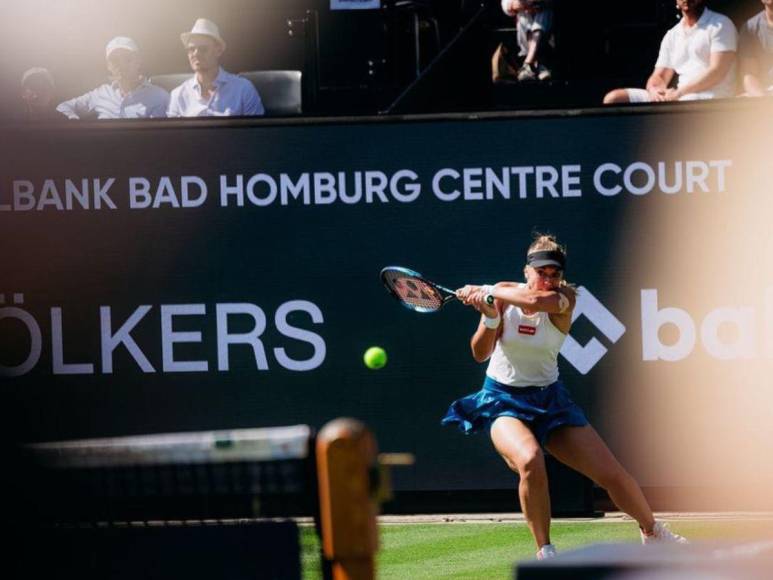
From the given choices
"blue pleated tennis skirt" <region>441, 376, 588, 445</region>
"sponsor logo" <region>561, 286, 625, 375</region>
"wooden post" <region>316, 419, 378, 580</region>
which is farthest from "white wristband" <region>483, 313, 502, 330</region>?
"wooden post" <region>316, 419, 378, 580</region>

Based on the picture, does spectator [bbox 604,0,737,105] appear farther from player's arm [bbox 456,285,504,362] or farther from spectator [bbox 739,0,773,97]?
player's arm [bbox 456,285,504,362]

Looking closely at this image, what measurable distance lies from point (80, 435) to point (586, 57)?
17.4 ft

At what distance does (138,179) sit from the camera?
30.5ft

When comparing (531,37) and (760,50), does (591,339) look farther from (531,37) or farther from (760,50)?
(531,37)

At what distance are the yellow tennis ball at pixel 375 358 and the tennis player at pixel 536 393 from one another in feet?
4.78

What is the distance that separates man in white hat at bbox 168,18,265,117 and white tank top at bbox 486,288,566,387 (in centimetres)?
319

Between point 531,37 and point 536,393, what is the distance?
178 inches

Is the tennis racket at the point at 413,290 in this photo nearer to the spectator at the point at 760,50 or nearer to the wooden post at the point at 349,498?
the spectator at the point at 760,50

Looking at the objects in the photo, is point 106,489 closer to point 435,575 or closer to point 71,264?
point 435,575

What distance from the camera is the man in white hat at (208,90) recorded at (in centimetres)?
1015

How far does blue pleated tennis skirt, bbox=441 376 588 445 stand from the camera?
7586 mm

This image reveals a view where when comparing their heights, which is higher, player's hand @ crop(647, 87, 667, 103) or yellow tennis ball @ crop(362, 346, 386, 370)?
player's hand @ crop(647, 87, 667, 103)

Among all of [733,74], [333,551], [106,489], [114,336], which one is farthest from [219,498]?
[733,74]

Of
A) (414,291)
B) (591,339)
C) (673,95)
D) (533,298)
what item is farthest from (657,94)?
(533,298)
